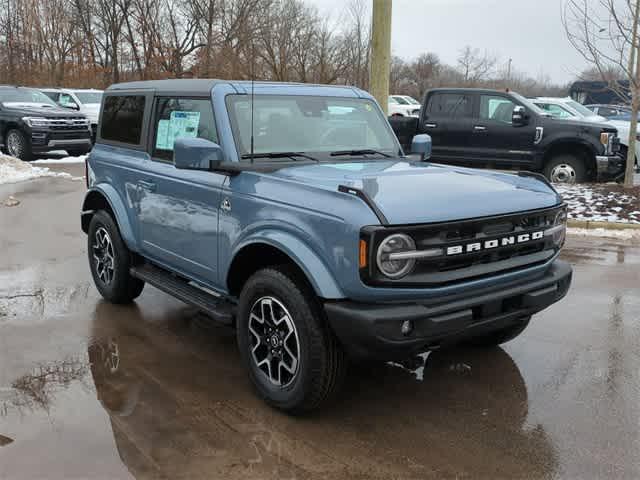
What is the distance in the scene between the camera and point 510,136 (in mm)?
12297

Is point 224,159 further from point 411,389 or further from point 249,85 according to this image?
point 411,389

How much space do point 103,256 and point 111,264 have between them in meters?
0.19

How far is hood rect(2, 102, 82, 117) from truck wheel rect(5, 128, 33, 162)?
0.52 m

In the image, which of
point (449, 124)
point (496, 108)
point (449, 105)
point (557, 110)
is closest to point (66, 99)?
point (449, 105)

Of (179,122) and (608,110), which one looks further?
(608,110)

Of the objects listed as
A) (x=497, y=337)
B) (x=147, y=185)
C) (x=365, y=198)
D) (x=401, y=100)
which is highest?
(x=401, y=100)

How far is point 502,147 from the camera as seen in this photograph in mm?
12383

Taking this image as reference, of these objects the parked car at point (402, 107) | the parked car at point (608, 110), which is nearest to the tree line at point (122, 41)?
the parked car at point (402, 107)

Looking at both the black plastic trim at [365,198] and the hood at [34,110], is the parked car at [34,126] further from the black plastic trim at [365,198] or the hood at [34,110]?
the black plastic trim at [365,198]

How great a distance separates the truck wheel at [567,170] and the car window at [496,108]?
1205mm

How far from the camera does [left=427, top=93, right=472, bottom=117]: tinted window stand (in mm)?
12812

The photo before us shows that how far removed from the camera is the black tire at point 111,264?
550 cm

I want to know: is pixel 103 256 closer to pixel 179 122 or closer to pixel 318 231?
pixel 179 122

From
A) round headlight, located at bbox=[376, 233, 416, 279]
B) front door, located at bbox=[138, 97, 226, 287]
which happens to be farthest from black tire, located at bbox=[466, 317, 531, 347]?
front door, located at bbox=[138, 97, 226, 287]
